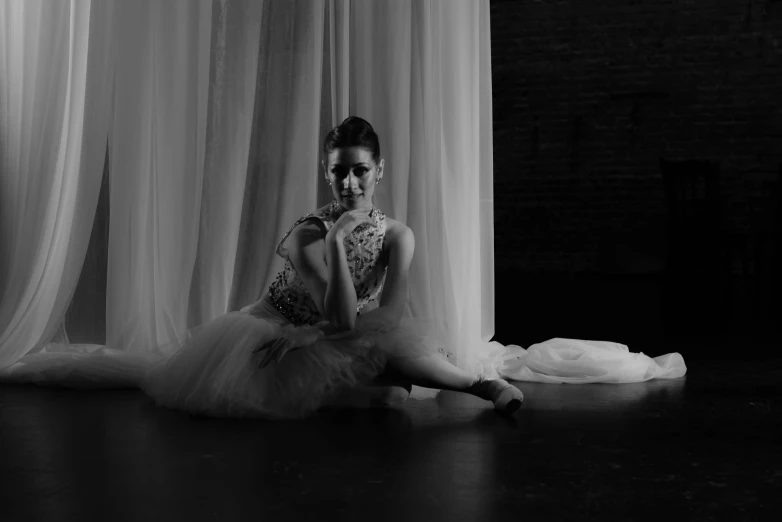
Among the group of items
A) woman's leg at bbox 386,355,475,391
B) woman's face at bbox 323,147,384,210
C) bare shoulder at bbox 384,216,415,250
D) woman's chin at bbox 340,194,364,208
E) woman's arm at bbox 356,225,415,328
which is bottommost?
woman's leg at bbox 386,355,475,391

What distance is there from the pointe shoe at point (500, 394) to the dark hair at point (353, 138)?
0.66 m

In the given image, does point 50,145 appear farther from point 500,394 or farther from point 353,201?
point 500,394

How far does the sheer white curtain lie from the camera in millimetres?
2961

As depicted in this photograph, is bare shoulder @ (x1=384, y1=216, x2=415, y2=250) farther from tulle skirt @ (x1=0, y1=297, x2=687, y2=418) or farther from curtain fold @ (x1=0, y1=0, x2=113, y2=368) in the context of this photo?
curtain fold @ (x1=0, y1=0, x2=113, y2=368)

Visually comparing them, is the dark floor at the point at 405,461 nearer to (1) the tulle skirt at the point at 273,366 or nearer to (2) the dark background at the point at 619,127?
(1) the tulle skirt at the point at 273,366

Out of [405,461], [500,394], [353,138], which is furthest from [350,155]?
[405,461]

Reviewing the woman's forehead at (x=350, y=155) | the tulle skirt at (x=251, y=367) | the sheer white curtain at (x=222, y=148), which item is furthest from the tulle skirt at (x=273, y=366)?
the sheer white curtain at (x=222, y=148)

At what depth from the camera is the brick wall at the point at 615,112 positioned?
723 cm

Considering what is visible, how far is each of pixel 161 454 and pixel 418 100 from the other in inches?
60.1

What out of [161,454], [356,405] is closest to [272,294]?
[356,405]

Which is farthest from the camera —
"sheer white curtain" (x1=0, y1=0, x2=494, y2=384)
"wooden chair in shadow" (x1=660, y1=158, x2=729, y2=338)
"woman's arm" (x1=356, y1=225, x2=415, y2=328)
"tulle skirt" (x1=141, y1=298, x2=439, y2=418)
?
"wooden chair in shadow" (x1=660, y1=158, x2=729, y2=338)

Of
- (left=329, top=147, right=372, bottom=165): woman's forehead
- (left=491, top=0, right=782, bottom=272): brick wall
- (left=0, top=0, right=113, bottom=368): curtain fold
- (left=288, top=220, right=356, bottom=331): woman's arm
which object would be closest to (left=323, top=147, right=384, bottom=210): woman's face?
(left=329, top=147, right=372, bottom=165): woman's forehead

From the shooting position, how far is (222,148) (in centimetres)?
302

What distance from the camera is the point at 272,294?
256cm
